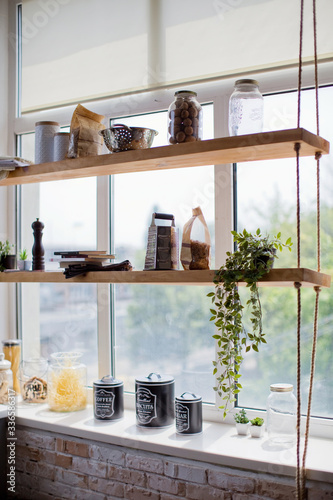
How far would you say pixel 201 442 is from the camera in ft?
5.78

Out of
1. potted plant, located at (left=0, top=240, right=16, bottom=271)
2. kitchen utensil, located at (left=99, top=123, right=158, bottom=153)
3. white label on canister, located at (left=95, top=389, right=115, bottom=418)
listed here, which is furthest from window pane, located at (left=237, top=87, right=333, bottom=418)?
potted plant, located at (left=0, top=240, right=16, bottom=271)

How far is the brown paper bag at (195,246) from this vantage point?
1.70 m

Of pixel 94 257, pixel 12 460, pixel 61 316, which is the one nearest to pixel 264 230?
pixel 94 257

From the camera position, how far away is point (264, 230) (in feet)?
6.12

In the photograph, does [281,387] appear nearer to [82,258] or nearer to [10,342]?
[82,258]

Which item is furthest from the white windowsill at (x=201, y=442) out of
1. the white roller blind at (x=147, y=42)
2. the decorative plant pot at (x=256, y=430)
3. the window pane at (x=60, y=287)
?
the white roller blind at (x=147, y=42)

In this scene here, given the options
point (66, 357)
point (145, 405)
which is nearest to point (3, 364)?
point (66, 357)

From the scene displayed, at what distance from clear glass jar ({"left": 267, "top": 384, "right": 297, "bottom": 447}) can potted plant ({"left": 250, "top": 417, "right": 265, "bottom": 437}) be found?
5cm

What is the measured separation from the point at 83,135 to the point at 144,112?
338 millimetres

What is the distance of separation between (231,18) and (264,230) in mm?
774

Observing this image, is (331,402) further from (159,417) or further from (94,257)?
(94,257)

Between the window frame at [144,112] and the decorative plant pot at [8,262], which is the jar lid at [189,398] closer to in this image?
the window frame at [144,112]

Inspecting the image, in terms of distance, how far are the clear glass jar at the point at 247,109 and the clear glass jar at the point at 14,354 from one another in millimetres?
1382

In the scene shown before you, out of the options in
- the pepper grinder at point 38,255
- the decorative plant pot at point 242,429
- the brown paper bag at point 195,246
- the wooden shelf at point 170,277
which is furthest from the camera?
the pepper grinder at point 38,255
